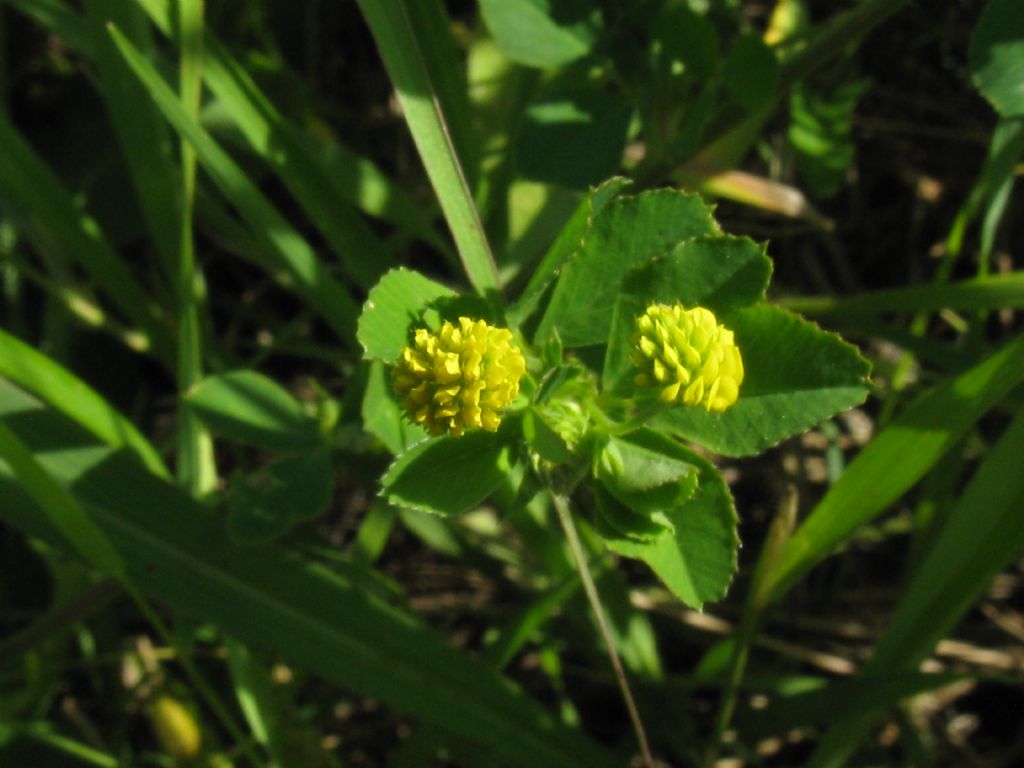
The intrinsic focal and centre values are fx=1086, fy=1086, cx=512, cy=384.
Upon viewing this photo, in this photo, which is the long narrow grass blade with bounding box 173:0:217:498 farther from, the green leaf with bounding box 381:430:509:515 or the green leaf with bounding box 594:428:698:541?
the green leaf with bounding box 594:428:698:541

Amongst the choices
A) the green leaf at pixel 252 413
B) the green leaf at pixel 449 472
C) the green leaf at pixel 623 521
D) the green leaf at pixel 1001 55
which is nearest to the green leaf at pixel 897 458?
the green leaf at pixel 1001 55

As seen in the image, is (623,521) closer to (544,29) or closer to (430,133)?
(430,133)

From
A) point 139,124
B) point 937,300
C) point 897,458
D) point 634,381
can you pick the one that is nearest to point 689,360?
point 634,381

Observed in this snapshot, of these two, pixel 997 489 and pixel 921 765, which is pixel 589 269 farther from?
pixel 921 765

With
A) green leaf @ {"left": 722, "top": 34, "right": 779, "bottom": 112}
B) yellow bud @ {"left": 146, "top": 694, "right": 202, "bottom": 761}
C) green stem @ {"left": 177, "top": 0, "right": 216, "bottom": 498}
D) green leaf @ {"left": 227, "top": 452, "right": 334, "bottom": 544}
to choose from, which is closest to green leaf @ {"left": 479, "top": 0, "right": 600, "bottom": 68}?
green leaf @ {"left": 722, "top": 34, "right": 779, "bottom": 112}

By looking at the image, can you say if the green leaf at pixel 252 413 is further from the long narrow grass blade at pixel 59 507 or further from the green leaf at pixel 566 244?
the green leaf at pixel 566 244

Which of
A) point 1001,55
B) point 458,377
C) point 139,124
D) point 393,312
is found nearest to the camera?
point 458,377

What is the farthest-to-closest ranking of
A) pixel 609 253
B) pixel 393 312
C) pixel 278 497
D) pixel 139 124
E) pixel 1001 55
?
pixel 139 124, pixel 278 497, pixel 1001 55, pixel 609 253, pixel 393 312
